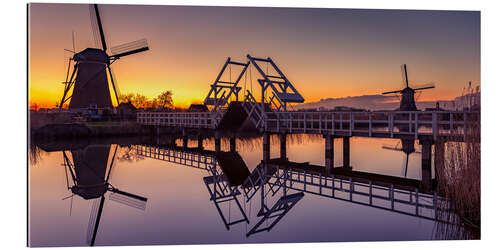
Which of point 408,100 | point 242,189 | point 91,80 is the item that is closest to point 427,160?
point 242,189

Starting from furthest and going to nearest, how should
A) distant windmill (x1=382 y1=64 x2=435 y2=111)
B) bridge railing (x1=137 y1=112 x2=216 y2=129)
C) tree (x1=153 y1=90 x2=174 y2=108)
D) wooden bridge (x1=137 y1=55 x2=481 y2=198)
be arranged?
tree (x1=153 y1=90 x2=174 y2=108) < distant windmill (x1=382 y1=64 x2=435 y2=111) < bridge railing (x1=137 y1=112 x2=216 y2=129) < wooden bridge (x1=137 y1=55 x2=481 y2=198)

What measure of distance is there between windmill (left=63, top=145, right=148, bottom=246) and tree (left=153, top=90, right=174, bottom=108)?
35414 mm

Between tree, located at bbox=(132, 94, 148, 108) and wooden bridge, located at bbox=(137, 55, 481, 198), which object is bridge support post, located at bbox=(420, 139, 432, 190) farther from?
tree, located at bbox=(132, 94, 148, 108)

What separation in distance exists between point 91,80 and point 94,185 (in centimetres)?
1741

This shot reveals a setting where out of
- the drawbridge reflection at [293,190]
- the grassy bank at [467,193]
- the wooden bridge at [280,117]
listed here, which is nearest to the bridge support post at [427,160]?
the wooden bridge at [280,117]

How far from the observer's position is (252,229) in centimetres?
628

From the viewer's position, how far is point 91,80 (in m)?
25.2

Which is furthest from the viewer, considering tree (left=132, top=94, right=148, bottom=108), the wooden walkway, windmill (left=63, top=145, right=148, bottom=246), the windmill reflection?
tree (left=132, top=94, right=148, bottom=108)

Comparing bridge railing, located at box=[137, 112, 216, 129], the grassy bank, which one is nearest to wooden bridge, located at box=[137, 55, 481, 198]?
bridge railing, located at box=[137, 112, 216, 129]

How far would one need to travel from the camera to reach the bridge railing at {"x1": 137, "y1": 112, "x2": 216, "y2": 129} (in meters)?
19.5

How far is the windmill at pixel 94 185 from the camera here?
24.1 ft

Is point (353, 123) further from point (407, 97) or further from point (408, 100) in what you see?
point (407, 97)

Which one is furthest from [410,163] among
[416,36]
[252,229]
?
[252,229]

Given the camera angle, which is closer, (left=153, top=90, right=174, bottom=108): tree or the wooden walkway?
the wooden walkway
